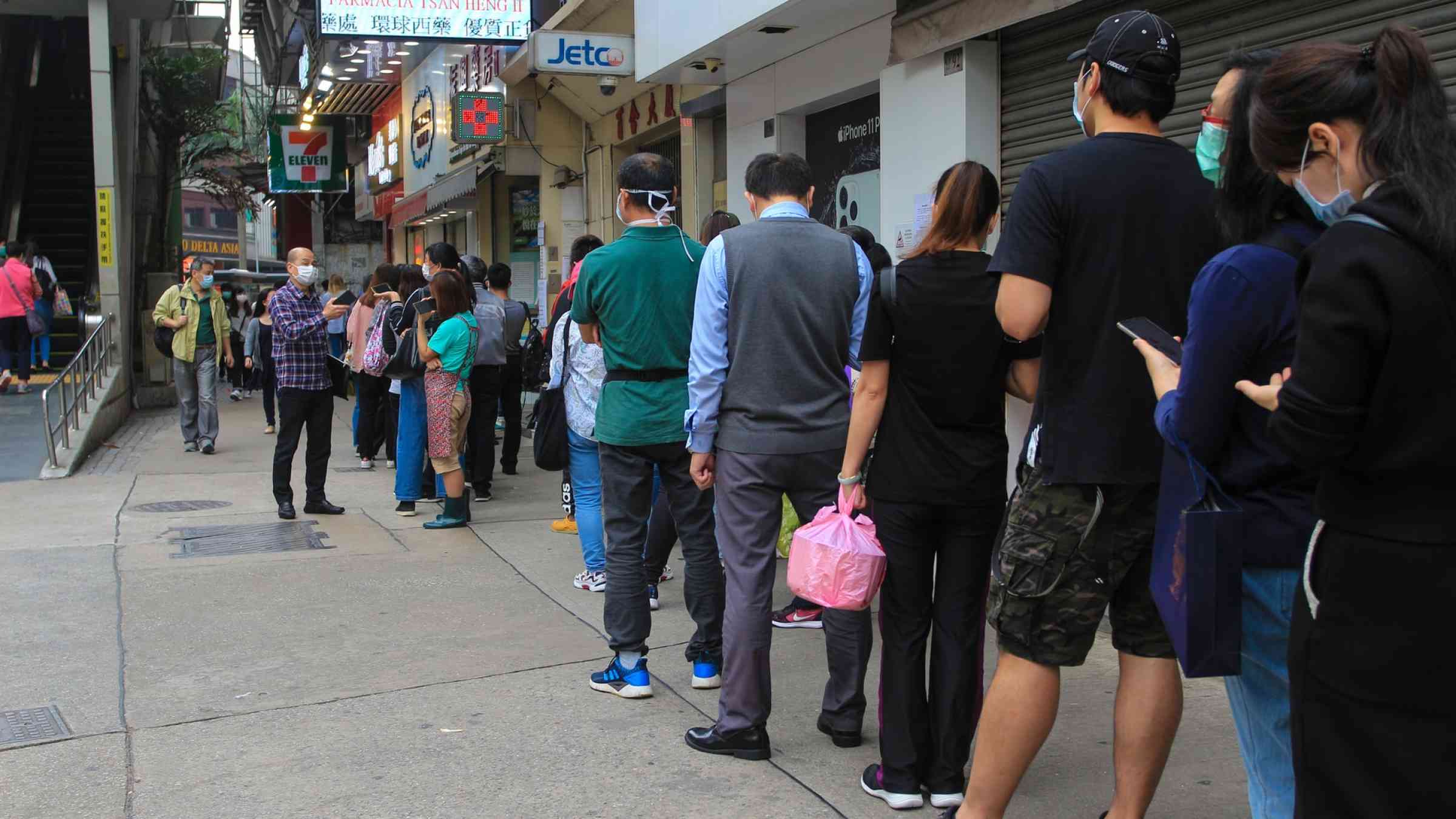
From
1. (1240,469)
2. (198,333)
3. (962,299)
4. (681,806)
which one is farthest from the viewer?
(198,333)

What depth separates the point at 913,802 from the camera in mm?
3713

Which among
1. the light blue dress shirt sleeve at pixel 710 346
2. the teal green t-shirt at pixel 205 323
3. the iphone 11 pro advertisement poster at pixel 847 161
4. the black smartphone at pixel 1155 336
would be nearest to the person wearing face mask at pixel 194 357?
the teal green t-shirt at pixel 205 323

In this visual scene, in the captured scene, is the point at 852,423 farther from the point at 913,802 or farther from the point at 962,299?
the point at 913,802

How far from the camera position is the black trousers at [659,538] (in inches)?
242

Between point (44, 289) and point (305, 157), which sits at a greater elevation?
point (305, 157)

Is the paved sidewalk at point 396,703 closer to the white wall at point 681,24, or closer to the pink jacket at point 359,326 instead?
the pink jacket at point 359,326

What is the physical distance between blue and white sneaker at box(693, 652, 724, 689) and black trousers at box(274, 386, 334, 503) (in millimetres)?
4778

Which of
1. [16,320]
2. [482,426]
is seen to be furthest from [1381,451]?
[16,320]

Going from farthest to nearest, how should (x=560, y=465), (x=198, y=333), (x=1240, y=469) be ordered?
(x=198, y=333) < (x=560, y=465) < (x=1240, y=469)

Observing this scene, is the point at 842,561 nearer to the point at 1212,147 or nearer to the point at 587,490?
the point at 1212,147

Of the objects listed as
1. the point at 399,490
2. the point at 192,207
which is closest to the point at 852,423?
the point at 399,490

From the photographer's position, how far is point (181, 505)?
971 centimetres

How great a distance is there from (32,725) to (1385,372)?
15.2ft

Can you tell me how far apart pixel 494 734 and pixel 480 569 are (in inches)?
113
